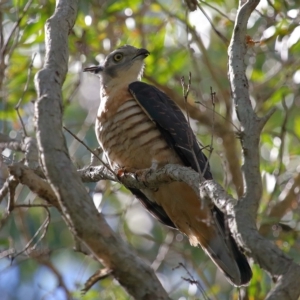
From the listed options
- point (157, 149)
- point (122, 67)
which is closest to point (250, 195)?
point (157, 149)

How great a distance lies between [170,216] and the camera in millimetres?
5621

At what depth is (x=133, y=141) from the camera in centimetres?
535

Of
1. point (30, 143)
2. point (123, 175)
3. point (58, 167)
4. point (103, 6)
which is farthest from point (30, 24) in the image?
point (58, 167)

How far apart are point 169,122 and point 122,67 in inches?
48.8

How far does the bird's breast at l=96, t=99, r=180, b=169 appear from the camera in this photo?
5352mm

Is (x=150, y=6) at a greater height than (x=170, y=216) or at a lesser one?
greater

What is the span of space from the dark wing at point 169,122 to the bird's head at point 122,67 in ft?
2.17

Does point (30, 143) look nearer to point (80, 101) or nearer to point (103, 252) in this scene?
point (103, 252)

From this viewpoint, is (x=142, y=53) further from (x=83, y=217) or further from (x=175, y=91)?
(x=83, y=217)

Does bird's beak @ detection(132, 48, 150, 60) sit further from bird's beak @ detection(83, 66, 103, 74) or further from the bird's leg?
the bird's leg

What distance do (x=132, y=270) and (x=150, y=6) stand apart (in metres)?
5.70

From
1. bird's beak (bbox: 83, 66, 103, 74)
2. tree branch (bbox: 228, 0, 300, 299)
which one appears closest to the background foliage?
bird's beak (bbox: 83, 66, 103, 74)

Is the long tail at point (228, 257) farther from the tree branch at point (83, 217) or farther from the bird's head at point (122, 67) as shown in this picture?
the tree branch at point (83, 217)

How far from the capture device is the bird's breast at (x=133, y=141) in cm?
535
